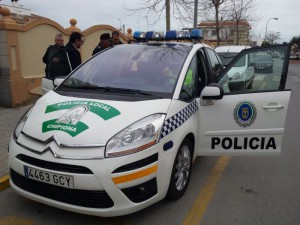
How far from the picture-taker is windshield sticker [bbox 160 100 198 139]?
3.05 meters

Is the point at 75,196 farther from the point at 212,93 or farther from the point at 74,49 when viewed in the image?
the point at 74,49

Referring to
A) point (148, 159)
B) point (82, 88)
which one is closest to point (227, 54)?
point (82, 88)

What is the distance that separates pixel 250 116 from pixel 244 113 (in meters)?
0.08

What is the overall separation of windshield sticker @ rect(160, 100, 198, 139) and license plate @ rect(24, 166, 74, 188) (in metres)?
0.90

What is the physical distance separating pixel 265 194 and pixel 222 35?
36.3 metres

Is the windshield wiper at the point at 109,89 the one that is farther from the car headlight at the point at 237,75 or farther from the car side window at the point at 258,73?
the car headlight at the point at 237,75

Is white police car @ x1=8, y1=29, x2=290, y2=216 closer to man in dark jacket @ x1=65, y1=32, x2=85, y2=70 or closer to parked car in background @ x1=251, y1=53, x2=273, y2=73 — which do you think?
parked car in background @ x1=251, y1=53, x2=273, y2=73

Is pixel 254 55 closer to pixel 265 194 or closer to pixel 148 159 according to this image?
pixel 265 194

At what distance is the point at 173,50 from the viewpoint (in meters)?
4.13

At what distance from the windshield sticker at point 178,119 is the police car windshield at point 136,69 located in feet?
0.86

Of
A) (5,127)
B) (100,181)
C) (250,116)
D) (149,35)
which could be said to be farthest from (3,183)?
(250,116)

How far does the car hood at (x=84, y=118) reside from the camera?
2787mm

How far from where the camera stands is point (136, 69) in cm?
387

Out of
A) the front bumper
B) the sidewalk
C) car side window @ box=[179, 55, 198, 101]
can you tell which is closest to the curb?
the sidewalk
